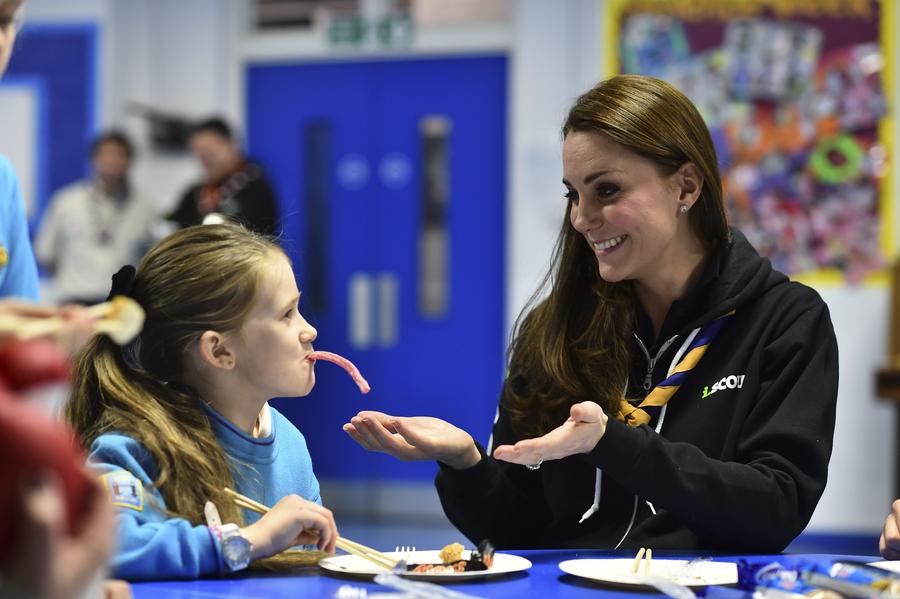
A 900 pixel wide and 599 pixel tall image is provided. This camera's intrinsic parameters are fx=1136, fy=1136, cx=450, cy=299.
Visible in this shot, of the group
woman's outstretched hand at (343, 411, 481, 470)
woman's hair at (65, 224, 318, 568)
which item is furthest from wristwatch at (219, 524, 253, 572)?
woman's outstretched hand at (343, 411, 481, 470)

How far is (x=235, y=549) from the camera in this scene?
1529mm

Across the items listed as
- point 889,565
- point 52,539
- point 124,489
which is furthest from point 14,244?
point 889,565

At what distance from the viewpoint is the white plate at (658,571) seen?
1471 millimetres

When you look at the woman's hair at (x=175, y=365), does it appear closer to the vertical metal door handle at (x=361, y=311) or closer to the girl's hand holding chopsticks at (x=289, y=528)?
the girl's hand holding chopsticks at (x=289, y=528)

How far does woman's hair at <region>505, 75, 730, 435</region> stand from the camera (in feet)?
6.58

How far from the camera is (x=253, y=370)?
189cm

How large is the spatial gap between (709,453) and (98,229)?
4.60 m

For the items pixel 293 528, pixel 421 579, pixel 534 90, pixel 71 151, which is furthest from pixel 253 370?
pixel 71 151

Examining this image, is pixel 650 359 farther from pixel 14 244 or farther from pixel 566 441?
pixel 14 244

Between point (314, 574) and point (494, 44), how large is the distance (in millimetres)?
4789

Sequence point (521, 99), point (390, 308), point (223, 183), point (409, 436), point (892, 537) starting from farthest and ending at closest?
point (390, 308), point (521, 99), point (223, 183), point (409, 436), point (892, 537)

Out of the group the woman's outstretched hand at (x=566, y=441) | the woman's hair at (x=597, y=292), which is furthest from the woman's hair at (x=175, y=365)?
the woman's hair at (x=597, y=292)

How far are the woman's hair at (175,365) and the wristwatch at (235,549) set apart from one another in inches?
4.3

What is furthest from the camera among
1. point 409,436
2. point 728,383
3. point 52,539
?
point 728,383
